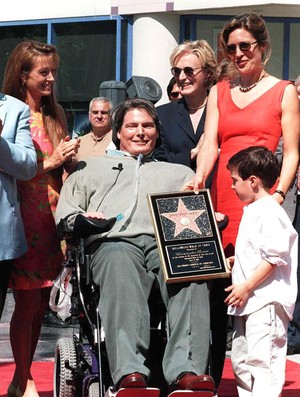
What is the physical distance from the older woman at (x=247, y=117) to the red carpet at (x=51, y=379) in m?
1.31

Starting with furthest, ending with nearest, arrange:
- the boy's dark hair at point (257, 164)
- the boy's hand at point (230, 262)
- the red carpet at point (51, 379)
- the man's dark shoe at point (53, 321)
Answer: the man's dark shoe at point (53, 321)
the red carpet at point (51, 379)
the boy's hand at point (230, 262)
the boy's dark hair at point (257, 164)

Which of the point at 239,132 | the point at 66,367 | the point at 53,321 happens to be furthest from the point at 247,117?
the point at 53,321

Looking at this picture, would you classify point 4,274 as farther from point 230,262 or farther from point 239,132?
point 239,132

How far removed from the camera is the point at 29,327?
6.88 meters

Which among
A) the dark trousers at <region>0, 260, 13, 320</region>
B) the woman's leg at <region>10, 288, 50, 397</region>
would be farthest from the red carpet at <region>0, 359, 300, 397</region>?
the dark trousers at <region>0, 260, 13, 320</region>

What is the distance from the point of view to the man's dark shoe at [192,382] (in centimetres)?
579

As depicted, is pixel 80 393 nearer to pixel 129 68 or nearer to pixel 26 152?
pixel 26 152

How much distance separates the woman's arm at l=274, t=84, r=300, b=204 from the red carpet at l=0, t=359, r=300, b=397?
1595 millimetres

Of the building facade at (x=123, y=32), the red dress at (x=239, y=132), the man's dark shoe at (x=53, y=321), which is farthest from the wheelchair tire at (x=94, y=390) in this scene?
the building facade at (x=123, y=32)

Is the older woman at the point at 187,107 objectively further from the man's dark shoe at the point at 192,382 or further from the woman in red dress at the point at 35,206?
the man's dark shoe at the point at 192,382

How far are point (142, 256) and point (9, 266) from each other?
27.9 inches

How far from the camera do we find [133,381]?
18.9 ft

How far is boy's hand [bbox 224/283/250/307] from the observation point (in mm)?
6086

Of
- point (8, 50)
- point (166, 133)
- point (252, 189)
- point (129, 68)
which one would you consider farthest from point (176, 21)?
point (252, 189)
